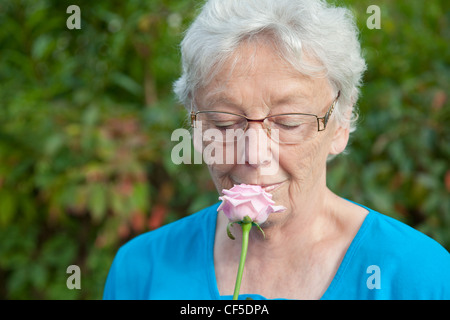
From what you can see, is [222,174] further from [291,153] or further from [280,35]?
[280,35]

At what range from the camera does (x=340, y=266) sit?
1.35 metres

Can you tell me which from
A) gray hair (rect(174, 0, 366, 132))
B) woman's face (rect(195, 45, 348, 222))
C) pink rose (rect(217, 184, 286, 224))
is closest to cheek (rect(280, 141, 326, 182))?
woman's face (rect(195, 45, 348, 222))

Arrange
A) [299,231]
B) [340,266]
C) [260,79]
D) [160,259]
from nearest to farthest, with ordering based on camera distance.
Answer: [260,79] < [340,266] < [299,231] < [160,259]

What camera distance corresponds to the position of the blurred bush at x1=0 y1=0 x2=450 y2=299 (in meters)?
2.37

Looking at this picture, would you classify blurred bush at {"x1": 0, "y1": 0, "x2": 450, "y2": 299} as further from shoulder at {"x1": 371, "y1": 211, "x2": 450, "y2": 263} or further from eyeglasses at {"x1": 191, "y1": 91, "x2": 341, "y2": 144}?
eyeglasses at {"x1": 191, "y1": 91, "x2": 341, "y2": 144}

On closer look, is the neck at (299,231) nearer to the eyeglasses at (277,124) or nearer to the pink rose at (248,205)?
the eyeglasses at (277,124)

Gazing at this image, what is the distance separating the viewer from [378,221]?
1417mm

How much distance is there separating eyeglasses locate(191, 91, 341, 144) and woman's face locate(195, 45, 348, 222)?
0.04 ft

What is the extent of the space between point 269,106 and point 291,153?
141mm

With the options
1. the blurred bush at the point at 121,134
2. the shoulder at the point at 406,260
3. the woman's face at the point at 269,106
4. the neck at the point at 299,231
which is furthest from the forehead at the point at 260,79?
the blurred bush at the point at 121,134

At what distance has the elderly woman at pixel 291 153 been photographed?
1.25 meters

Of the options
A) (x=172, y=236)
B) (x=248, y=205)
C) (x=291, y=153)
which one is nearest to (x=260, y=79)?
(x=291, y=153)
